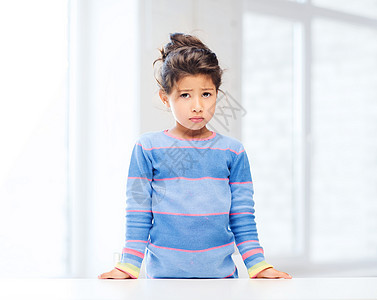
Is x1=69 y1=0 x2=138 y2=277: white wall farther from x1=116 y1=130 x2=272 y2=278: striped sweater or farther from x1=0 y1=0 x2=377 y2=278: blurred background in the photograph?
x1=116 y1=130 x2=272 y2=278: striped sweater

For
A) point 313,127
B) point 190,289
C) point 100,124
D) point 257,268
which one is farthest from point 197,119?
point 313,127

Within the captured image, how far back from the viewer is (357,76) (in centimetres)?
378

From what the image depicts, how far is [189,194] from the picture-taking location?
1.14 metres

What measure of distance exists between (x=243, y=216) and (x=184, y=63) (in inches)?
15.2

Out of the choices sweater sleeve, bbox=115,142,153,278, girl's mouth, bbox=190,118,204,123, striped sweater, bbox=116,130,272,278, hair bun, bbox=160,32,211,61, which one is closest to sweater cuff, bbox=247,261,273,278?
striped sweater, bbox=116,130,272,278

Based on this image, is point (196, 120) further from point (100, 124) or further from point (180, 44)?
point (100, 124)

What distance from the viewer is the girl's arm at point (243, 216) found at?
1124mm

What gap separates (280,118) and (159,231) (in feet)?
7.99

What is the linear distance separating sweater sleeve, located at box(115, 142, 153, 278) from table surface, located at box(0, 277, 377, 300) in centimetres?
32

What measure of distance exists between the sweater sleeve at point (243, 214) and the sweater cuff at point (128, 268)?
0.85 ft

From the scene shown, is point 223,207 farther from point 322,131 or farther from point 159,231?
point 322,131

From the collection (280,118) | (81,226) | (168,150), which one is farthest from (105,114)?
(168,150)

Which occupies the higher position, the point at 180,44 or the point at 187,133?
the point at 180,44

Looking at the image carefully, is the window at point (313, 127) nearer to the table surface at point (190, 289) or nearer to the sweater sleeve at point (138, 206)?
the sweater sleeve at point (138, 206)
